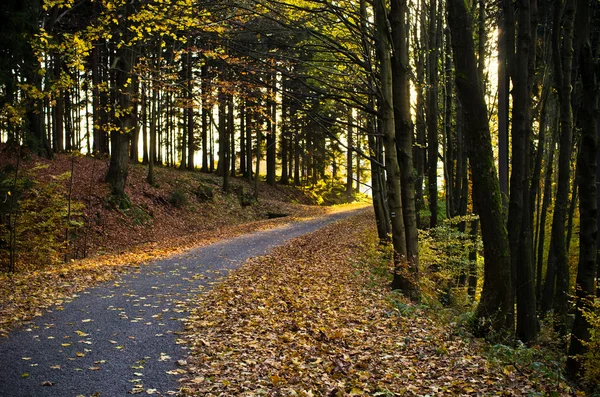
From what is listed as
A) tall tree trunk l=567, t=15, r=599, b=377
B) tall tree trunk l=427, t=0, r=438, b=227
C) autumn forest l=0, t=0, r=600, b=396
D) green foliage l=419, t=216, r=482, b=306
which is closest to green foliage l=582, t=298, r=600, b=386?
autumn forest l=0, t=0, r=600, b=396

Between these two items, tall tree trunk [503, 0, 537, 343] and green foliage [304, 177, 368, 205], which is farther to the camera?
green foliage [304, 177, 368, 205]

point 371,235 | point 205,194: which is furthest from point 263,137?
point 371,235

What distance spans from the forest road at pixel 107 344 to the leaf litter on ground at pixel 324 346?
35cm

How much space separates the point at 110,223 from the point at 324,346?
13966mm

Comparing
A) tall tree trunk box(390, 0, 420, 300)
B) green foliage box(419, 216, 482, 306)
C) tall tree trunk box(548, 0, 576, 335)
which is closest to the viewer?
tall tree trunk box(548, 0, 576, 335)

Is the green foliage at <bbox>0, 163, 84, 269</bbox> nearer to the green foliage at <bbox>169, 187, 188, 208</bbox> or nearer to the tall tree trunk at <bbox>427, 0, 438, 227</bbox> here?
the green foliage at <bbox>169, 187, 188, 208</bbox>

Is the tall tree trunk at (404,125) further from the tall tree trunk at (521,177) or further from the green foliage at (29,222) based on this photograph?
the green foliage at (29,222)

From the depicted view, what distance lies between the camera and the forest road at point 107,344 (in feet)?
16.2

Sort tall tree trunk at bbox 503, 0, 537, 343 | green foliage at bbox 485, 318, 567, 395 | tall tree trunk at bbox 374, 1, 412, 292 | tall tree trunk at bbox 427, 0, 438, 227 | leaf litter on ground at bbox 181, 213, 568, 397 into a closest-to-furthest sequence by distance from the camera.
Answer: leaf litter on ground at bbox 181, 213, 568, 397 < green foliage at bbox 485, 318, 567, 395 < tall tree trunk at bbox 503, 0, 537, 343 < tall tree trunk at bbox 374, 1, 412, 292 < tall tree trunk at bbox 427, 0, 438, 227

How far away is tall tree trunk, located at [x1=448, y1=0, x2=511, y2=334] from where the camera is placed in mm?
7297

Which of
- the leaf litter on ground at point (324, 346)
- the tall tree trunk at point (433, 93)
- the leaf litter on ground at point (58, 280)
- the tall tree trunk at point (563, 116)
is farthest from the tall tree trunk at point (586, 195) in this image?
the leaf litter on ground at point (58, 280)

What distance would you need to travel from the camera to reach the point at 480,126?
292 inches

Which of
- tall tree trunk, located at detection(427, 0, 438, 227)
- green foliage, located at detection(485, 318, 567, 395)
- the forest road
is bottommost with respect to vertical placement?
green foliage, located at detection(485, 318, 567, 395)

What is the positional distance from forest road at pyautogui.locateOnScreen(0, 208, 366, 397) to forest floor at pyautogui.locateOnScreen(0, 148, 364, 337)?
57 cm
